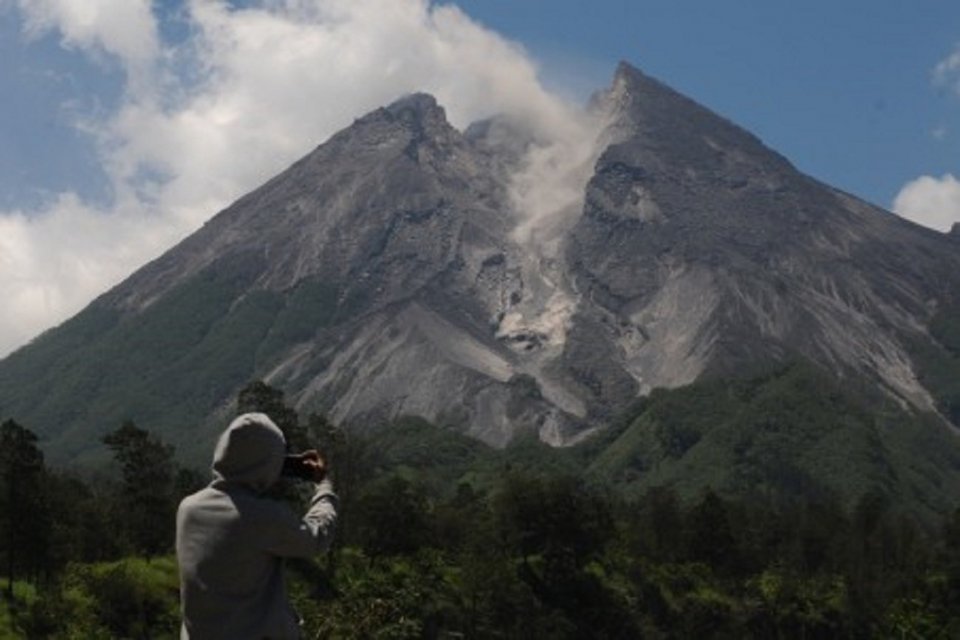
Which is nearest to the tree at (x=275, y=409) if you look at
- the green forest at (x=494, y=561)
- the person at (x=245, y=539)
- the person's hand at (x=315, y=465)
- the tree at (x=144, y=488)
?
the green forest at (x=494, y=561)

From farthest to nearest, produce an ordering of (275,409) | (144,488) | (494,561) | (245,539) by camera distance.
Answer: (494,561), (275,409), (144,488), (245,539)

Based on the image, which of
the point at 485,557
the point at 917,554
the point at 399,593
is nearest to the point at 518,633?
the point at 485,557

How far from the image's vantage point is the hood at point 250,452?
6789mm

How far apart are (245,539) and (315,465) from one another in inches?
19.7

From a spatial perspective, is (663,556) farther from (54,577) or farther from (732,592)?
(54,577)

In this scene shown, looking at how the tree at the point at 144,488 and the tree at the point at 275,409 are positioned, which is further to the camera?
the tree at the point at 275,409

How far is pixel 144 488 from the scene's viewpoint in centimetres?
6619

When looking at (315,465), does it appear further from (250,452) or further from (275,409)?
(275,409)

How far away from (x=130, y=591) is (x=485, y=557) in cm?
2843

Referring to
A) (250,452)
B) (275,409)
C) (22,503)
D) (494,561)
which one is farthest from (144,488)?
(250,452)

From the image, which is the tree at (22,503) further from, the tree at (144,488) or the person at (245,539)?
the person at (245,539)

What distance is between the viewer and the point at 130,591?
53.5 meters

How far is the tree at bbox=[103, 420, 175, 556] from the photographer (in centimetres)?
6481

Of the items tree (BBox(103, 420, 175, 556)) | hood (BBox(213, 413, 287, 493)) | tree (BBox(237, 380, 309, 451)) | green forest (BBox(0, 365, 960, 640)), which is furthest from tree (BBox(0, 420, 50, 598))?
hood (BBox(213, 413, 287, 493))
